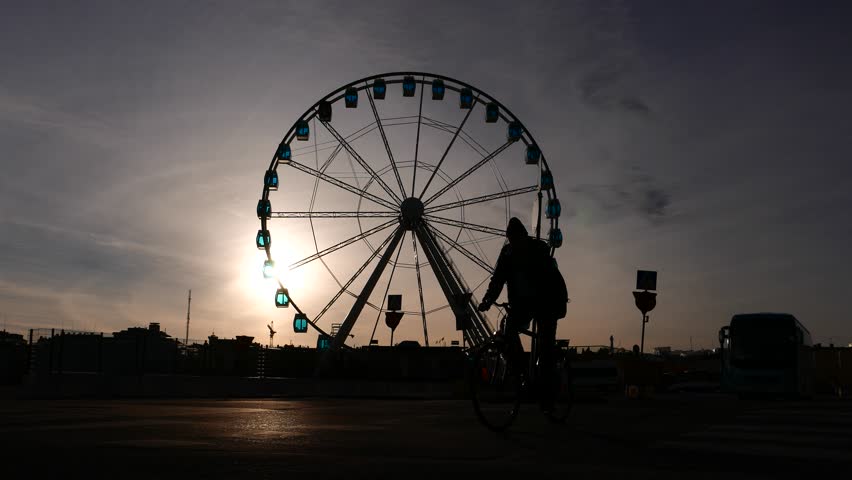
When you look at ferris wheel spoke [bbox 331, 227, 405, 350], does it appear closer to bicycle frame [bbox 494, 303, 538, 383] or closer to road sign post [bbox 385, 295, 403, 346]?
road sign post [bbox 385, 295, 403, 346]

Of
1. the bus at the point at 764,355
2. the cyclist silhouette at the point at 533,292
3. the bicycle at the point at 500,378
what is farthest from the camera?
the bus at the point at 764,355

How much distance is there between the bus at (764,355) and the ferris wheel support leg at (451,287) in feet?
36.1

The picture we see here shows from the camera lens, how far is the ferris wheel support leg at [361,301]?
40.1m

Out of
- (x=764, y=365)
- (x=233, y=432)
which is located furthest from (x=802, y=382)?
(x=233, y=432)

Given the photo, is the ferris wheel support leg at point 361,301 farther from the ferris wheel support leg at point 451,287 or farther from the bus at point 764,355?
the bus at point 764,355

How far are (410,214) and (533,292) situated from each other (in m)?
32.4

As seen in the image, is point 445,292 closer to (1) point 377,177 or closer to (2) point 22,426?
(1) point 377,177

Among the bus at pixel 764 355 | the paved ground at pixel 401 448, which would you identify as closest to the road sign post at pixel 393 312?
the bus at pixel 764 355

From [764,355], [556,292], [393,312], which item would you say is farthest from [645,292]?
[393,312]

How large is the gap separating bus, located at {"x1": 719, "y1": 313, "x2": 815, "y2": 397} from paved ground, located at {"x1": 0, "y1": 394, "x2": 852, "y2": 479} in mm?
21464

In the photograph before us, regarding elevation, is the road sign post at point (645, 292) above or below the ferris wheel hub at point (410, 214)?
below

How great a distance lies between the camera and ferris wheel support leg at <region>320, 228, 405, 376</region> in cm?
4012

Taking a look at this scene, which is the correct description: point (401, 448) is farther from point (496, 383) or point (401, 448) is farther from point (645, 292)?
point (645, 292)

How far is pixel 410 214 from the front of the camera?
4050 cm
